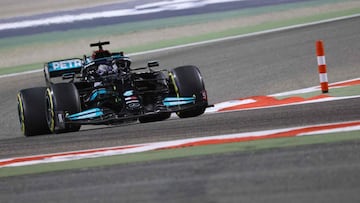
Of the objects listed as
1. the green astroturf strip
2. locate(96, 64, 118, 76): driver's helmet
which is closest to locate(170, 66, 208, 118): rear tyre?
locate(96, 64, 118, 76): driver's helmet

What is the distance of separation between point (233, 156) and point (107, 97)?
206 inches

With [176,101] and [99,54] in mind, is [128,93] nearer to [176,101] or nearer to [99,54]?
[176,101]

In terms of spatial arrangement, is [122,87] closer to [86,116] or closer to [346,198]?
[86,116]

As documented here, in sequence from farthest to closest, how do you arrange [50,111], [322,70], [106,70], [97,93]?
[322,70] < [106,70] < [97,93] < [50,111]

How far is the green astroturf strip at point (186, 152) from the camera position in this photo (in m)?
8.22

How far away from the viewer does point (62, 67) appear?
45.6 feet

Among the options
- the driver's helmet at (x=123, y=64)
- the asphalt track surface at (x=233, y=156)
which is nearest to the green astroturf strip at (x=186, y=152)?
the asphalt track surface at (x=233, y=156)

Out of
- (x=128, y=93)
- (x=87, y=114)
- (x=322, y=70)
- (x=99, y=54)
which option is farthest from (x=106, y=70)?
(x=322, y=70)

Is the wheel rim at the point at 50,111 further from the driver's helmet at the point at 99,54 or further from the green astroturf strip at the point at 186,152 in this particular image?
the green astroturf strip at the point at 186,152

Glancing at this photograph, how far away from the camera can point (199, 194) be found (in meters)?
6.37

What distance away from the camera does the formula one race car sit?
12570mm

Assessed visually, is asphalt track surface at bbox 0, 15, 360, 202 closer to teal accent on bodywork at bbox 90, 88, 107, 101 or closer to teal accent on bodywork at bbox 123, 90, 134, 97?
teal accent on bodywork at bbox 123, 90, 134, 97

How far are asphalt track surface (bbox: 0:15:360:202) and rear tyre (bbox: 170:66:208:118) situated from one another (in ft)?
2.75

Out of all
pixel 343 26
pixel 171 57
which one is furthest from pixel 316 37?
pixel 171 57
